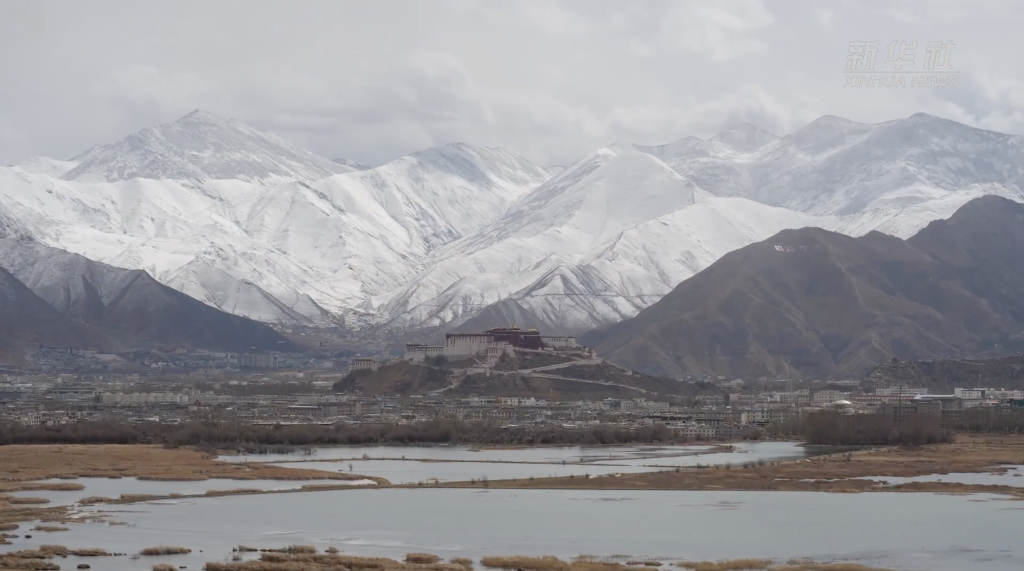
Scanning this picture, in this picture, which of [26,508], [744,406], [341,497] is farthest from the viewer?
[744,406]

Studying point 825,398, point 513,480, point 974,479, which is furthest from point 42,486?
point 825,398

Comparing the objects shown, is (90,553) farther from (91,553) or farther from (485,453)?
(485,453)

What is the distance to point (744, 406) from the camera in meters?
190

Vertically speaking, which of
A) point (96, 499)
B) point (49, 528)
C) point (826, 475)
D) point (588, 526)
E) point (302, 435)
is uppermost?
point (302, 435)

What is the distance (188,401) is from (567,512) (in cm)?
11796

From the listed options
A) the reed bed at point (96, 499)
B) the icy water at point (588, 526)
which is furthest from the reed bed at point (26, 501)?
the icy water at point (588, 526)

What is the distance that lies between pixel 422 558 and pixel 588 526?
13452mm

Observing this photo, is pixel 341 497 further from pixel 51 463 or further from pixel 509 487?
pixel 51 463

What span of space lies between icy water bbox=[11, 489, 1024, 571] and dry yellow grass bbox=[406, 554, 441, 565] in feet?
3.62

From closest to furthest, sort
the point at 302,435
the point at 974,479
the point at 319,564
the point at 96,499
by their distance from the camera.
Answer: the point at 319,564, the point at 96,499, the point at 974,479, the point at 302,435

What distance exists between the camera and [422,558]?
217 feet

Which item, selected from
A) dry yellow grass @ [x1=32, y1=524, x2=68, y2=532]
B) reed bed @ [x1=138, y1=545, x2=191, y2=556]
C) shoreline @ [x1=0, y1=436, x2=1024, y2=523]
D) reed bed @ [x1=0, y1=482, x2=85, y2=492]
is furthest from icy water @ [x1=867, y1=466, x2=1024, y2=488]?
dry yellow grass @ [x1=32, y1=524, x2=68, y2=532]

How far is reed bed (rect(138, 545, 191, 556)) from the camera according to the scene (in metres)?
65.9

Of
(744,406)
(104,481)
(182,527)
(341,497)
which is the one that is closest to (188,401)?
(744,406)
